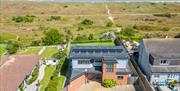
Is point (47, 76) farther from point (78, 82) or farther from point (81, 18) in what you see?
point (81, 18)

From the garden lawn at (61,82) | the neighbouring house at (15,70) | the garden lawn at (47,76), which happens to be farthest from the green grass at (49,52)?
the garden lawn at (61,82)

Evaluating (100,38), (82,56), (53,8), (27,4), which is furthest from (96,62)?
(27,4)

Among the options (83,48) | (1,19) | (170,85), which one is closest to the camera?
(170,85)

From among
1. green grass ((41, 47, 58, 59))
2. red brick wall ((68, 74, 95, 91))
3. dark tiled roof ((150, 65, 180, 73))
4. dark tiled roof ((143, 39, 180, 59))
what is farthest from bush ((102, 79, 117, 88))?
green grass ((41, 47, 58, 59))

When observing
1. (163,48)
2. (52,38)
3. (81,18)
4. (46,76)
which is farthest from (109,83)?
(81,18)

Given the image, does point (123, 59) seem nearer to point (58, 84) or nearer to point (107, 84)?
point (107, 84)

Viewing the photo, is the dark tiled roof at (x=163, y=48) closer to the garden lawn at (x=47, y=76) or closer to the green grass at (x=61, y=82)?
the green grass at (x=61, y=82)
